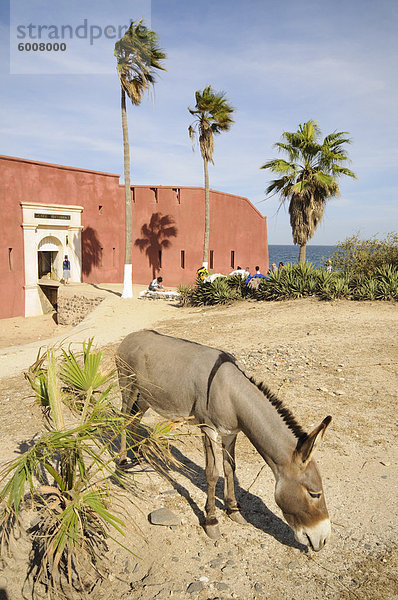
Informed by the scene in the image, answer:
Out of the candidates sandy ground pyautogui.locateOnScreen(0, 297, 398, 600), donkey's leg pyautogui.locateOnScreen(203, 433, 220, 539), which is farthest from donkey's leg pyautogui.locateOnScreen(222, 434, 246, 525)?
donkey's leg pyautogui.locateOnScreen(203, 433, 220, 539)

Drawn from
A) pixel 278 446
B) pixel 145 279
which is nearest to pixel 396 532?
pixel 278 446

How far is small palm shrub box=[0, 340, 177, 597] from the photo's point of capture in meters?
3.19

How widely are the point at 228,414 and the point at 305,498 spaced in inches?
42.7

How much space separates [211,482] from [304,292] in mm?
13898

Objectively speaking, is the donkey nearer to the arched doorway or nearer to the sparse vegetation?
the sparse vegetation

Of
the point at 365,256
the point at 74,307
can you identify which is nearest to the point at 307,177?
the point at 365,256

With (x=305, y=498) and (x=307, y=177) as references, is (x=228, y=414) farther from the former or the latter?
(x=307, y=177)

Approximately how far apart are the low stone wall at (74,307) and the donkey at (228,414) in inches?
636

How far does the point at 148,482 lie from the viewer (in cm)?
564

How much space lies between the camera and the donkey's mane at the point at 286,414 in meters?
3.81

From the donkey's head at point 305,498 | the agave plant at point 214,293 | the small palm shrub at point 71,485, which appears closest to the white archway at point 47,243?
the agave plant at point 214,293

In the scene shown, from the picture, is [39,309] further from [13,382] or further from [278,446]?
[278,446]

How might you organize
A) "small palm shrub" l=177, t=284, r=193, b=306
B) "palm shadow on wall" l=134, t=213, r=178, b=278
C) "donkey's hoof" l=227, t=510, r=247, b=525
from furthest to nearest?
"palm shadow on wall" l=134, t=213, r=178, b=278 < "small palm shrub" l=177, t=284, r=193, b=306 < "donkey's hoof" l=227, t=510, r=247, b=525

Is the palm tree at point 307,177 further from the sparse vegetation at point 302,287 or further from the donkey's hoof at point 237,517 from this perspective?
the donkey's hoof at point 237,517
